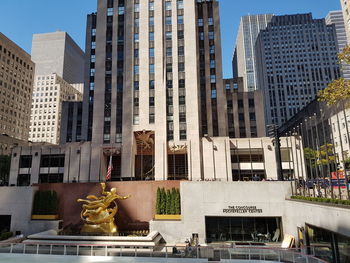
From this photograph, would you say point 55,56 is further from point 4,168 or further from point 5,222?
point 5,222

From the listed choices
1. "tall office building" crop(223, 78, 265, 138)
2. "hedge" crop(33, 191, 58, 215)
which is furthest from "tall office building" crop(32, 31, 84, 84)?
"hedge" crop(33, 191, 58, 215)

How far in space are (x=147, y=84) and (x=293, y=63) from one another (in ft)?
391

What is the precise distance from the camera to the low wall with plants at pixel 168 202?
30.7 metres

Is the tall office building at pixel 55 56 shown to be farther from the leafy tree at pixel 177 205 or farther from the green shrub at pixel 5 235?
the leafy tree at pixel 177 205

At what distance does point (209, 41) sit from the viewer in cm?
6272

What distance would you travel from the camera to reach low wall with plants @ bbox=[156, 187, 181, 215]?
101 feet

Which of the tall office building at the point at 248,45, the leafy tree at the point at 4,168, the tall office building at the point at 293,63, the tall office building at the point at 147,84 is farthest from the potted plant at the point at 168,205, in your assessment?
the tall office building at the point at 248,45

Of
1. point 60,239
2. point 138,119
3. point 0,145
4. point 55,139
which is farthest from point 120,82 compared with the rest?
point 55,139

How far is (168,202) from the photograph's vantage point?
3111cm

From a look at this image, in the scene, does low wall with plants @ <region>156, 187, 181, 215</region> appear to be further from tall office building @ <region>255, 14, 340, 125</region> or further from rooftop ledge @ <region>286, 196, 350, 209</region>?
tall office building @ <region>255, 14, 340, 125</region>

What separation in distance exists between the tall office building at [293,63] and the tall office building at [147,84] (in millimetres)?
95056

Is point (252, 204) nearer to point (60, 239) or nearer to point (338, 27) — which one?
point (60, 239)

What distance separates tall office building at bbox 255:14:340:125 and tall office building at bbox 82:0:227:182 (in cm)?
9506

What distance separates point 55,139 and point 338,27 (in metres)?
178
